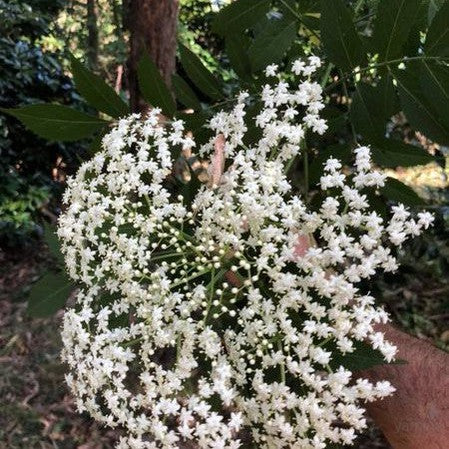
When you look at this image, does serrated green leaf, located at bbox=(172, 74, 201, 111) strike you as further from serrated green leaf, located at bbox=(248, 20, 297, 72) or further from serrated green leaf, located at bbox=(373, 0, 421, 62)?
serrated green leaf, located at bbox=(373, 0, 421, 62)

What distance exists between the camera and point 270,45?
2.86ft

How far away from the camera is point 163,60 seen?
2914 mm

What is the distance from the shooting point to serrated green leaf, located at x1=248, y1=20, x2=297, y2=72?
2.85ft

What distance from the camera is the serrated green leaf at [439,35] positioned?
689 mm

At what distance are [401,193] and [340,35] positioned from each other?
22 cm

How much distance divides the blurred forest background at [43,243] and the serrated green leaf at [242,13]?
0.99 m

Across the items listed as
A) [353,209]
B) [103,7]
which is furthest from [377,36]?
[103,7]

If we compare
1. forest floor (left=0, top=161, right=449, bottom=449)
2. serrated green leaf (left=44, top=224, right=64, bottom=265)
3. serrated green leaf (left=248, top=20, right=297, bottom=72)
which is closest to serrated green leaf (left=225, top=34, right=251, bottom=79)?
serrated green leaf (left=248, top=20, right=297, bottom=72)

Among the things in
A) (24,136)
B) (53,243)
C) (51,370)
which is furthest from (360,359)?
(24,136)

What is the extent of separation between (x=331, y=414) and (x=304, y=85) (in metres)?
0.38

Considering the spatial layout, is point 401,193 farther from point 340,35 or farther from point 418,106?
point 340,35

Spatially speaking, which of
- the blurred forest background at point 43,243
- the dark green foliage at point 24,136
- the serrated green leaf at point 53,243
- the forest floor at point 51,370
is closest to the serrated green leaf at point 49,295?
the serrated green leaf at point 53,243

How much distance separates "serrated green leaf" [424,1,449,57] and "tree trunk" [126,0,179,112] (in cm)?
218

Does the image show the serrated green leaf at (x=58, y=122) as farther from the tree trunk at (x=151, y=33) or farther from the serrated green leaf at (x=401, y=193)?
the tree trunk at (x=151, y=33)
